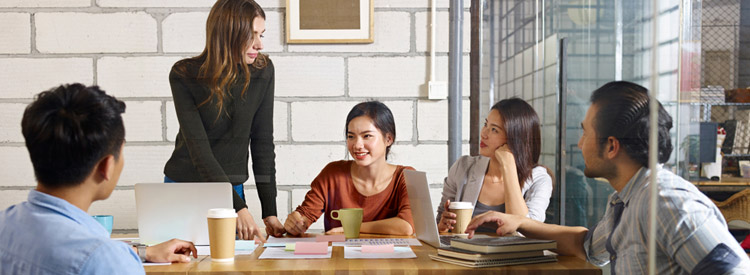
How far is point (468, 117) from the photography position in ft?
6.98

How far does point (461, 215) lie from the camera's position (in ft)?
6.12

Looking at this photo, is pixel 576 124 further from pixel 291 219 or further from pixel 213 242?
pixel 213 242

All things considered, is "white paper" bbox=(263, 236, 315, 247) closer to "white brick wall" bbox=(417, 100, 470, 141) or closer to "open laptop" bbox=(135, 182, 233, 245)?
"open laptop" bbox=(135, 182, 233, 245)

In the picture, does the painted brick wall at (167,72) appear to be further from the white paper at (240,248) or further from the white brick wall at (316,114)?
the white paper at (240,248)

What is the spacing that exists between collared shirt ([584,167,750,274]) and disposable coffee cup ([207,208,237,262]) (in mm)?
880

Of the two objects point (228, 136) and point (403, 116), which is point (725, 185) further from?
point (228, 136)

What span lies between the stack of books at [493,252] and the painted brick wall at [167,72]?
0.69 metres

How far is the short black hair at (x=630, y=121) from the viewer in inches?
56.3

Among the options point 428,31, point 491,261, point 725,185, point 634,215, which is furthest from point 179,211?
point 725,185

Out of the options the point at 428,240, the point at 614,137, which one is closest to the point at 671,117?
the point at 614,137

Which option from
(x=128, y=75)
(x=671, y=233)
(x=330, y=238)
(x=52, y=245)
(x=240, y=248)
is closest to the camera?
(x=52, y=245)

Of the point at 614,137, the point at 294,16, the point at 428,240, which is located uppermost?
the point at 294,16

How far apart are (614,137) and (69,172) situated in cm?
116

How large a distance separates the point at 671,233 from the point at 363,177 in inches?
41.8
